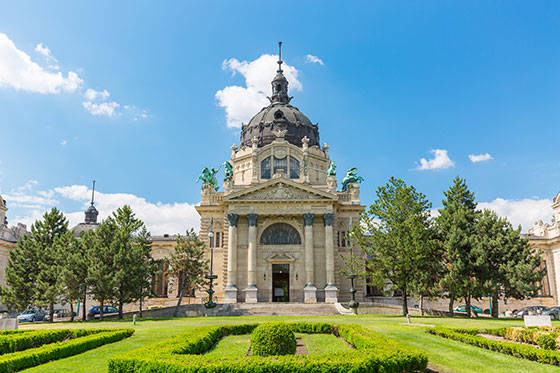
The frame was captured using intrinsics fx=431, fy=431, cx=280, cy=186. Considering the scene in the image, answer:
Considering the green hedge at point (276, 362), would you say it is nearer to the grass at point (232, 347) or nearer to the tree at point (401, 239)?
the grass at point (232, 347)

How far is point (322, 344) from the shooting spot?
17828mm

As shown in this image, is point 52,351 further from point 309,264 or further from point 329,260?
point 329,260

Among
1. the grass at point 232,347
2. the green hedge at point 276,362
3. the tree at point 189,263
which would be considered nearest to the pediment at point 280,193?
the tree at point 189,263

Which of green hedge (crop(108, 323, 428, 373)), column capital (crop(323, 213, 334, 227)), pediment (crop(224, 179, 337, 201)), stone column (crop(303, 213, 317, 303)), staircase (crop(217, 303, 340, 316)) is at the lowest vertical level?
staircase (crop(217, 303, 340, 316))

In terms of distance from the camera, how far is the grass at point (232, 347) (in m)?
15.3

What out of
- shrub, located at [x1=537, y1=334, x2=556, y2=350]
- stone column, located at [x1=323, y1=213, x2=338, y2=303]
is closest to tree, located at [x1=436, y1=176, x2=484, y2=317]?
stone column, located at [x1=323, y1=213, x2=338, y2=303]

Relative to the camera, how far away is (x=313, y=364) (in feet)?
34.0

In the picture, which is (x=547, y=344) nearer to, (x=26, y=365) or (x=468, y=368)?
(x=468, y=368)

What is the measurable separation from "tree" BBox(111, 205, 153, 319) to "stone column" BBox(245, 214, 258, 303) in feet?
→ 36.1

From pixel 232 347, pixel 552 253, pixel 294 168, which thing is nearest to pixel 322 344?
pixel 232 347

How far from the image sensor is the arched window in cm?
5044

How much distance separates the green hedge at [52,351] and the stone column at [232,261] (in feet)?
88.7

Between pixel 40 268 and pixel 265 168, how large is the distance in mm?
28678

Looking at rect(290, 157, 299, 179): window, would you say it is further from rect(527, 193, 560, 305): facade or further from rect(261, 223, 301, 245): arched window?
rect(527, 193, 560, 305): facade
